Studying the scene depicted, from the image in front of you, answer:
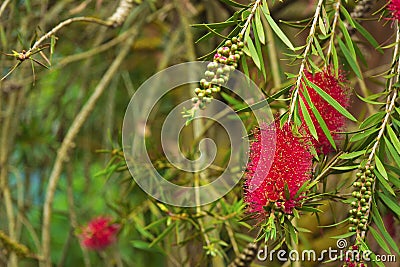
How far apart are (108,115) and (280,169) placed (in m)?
0.73

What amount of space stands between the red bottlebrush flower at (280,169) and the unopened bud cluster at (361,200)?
37mm

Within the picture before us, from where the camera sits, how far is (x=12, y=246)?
2.82 feet

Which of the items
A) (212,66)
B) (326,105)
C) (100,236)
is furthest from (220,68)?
(100,236)

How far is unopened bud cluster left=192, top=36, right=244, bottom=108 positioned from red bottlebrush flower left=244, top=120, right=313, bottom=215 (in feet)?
0.21

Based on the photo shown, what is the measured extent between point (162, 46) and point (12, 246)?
2.19ft

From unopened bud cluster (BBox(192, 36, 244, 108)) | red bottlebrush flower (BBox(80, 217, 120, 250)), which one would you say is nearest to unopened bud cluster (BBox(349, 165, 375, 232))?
unopened bud cluster (BBox(192, 36, 244, 108))

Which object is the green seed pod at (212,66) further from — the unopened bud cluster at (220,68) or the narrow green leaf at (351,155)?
the narrow green leaf at (351,155)

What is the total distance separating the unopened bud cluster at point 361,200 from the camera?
454mm

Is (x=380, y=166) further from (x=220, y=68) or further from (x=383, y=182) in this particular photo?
(x=220, y=68)

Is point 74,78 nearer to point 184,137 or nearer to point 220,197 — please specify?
point 184,137

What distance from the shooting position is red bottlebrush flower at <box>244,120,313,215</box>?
46cm

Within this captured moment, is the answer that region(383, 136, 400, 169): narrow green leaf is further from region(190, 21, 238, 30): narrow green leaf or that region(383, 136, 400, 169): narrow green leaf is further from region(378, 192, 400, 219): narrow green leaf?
region(190, 21, 238, 30): narrow green leaf

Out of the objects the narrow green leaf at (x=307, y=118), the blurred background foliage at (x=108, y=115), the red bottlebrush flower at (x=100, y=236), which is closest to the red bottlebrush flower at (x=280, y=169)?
the narrow green leaf at (x=307, y=118)

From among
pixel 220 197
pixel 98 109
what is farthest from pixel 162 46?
pixel 220 197
